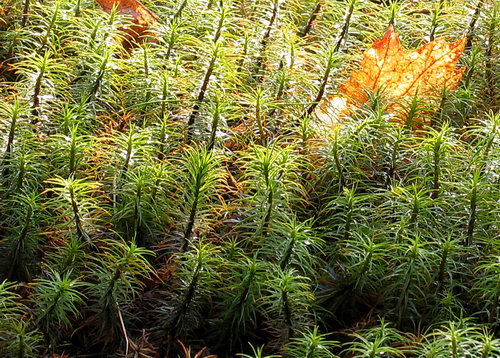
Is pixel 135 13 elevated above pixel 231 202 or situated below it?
above


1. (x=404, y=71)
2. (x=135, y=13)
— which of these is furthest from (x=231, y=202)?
(x=135, y=13)

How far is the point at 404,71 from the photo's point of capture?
7.79 ft

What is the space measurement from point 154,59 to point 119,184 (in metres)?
0.52

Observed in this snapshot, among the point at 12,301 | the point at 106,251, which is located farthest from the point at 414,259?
the point at 12,301

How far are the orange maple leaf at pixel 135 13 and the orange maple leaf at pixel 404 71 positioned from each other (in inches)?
29.9

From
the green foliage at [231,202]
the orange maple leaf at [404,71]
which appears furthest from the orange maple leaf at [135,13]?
the orange maple leaf at [404,71]

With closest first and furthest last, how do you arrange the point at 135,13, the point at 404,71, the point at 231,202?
the point at 231,202 < the point at 404,71 < the point at 135,13

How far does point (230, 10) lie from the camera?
260cm

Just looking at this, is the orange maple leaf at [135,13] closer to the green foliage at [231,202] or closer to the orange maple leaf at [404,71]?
the green foliage at [231,202]

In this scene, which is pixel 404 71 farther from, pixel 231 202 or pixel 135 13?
pixel 135 13

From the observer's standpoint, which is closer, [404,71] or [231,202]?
[231,202]

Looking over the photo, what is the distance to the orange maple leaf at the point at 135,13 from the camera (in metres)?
2.56

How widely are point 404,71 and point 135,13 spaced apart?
39.0 inches

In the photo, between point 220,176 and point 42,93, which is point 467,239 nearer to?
point 220,176
